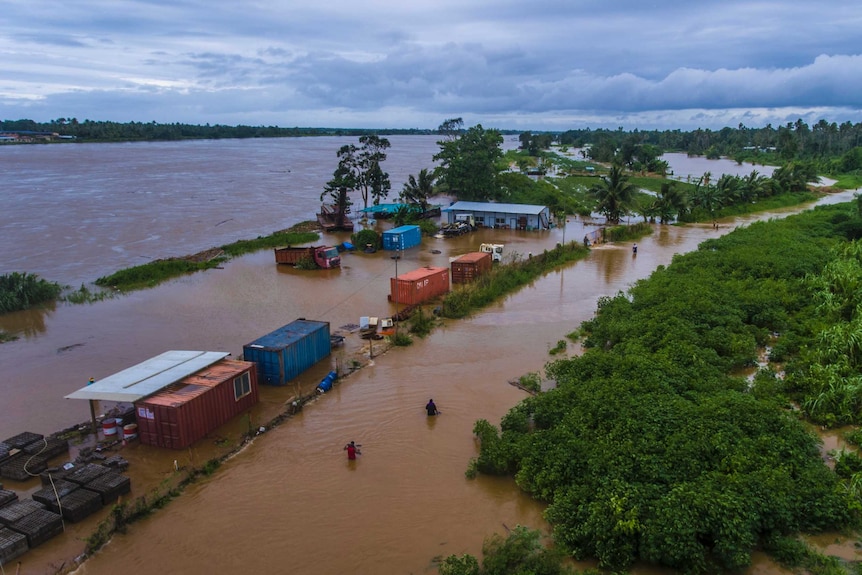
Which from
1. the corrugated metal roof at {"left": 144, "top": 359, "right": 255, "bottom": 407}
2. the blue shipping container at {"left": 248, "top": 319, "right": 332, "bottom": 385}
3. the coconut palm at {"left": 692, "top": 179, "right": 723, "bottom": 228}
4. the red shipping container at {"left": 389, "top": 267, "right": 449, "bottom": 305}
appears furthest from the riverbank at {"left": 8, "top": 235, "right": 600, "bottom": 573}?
the coconut palm at {"left": 692, "top": 179, "right": 723, "bottom": 228}

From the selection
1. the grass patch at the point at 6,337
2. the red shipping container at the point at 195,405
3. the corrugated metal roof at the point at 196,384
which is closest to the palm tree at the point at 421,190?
the grass patch at the point at 6,337

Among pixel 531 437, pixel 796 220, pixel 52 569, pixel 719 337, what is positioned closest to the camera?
pixel 52 569

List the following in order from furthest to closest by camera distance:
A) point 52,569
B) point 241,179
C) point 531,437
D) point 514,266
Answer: point 241,179 < point 514,266 < point 531,437 < point 52,569

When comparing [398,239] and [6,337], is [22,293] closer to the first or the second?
[6,337]

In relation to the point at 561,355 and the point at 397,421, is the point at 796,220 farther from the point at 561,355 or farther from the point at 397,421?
the point at 397,421

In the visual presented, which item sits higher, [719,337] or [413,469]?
[719,337]

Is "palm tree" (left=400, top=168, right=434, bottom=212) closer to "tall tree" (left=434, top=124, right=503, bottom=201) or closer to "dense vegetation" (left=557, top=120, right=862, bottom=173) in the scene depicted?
"tall tree" (left=434, top=124, right=503, bottom=201)

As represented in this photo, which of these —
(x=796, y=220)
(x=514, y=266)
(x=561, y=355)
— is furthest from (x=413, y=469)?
(x=796, y=220)
